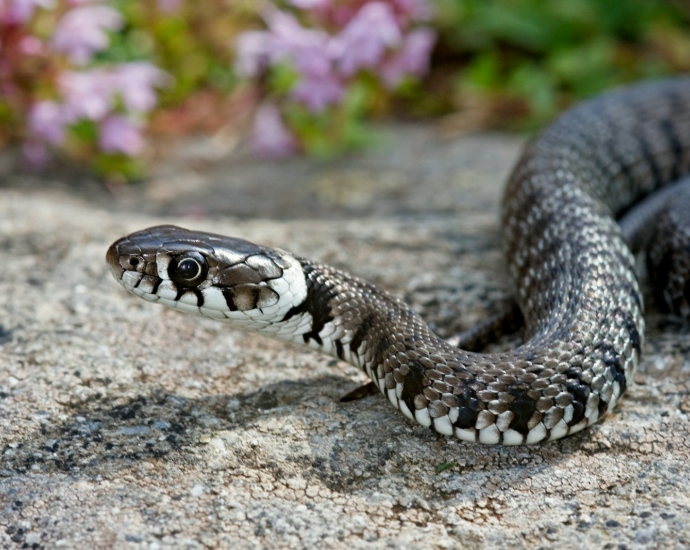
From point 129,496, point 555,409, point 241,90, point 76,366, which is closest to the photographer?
point 129,496

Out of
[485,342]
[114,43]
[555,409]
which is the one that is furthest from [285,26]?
[555,409]

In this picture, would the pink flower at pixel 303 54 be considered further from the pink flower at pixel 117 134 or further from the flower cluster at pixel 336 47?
the pink flower at pixel 117 134

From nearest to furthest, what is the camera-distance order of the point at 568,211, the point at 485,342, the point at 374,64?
the point at 485,342 < the point at 568,211 < the point at 374,64

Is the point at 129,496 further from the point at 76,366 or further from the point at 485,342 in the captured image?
the point at 485,342

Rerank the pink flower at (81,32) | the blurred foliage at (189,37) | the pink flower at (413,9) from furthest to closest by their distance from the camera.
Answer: the blurred foliage at (189,37), the pink flower at (413,9), the pink flower at (81,32)

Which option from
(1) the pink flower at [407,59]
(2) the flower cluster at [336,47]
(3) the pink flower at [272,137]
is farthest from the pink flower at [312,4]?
(3) the pink flower at [272,137]

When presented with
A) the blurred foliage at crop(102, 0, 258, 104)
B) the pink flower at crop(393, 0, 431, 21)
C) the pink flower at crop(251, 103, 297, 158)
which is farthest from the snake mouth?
the pink flower at crop(393, 0, 431, 21)

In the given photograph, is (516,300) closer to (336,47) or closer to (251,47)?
(336,47)
